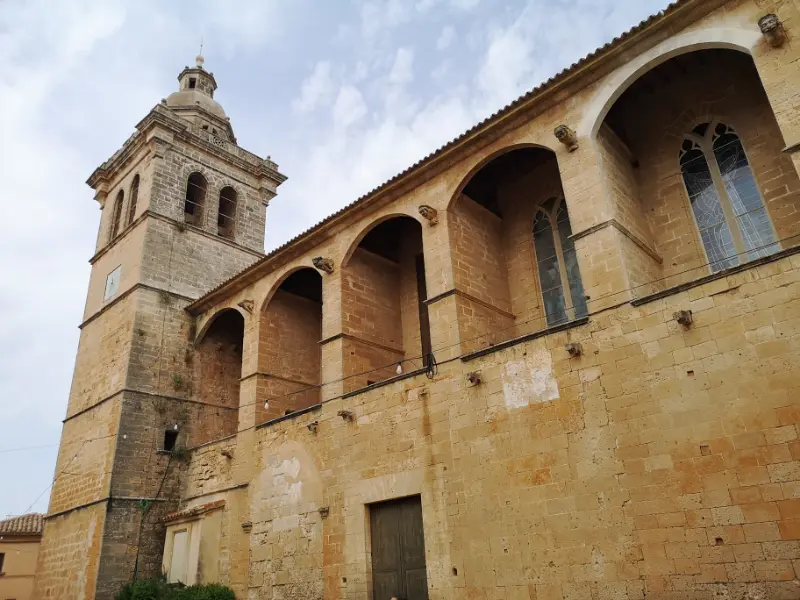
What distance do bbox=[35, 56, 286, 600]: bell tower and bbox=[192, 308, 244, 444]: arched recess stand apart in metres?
0.06

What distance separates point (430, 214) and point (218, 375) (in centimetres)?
824

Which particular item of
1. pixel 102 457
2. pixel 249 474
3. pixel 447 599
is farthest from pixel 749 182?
pixel 102 457

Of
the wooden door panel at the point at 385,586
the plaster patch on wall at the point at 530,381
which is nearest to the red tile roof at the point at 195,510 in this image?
the wooden door panel at the point at 385,586

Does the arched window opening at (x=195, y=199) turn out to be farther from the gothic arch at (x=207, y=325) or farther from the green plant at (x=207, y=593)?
the green plant at (x=207, y=593)

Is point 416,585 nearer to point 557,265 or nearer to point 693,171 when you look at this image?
point 557,265

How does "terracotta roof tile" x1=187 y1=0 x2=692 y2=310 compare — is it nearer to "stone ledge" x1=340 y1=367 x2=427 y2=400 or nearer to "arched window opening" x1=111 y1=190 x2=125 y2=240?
"stone ledge" x1=340 y1=367 x2=427 y2=400

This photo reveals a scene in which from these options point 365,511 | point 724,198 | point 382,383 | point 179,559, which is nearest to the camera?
point 724,198

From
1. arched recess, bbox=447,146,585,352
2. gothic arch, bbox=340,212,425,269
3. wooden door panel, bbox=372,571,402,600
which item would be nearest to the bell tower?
gothic arch, bbox=340,212,425,269

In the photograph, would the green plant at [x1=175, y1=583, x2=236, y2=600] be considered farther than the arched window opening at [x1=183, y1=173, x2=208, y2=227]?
No

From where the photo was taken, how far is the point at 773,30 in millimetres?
7863

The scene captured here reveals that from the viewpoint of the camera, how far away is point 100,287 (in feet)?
58.0

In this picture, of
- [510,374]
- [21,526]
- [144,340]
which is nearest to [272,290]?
[144,340]

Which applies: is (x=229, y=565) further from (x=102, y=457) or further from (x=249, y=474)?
(x=102, y=457)

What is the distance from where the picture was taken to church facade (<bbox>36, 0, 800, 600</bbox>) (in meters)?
7.14
